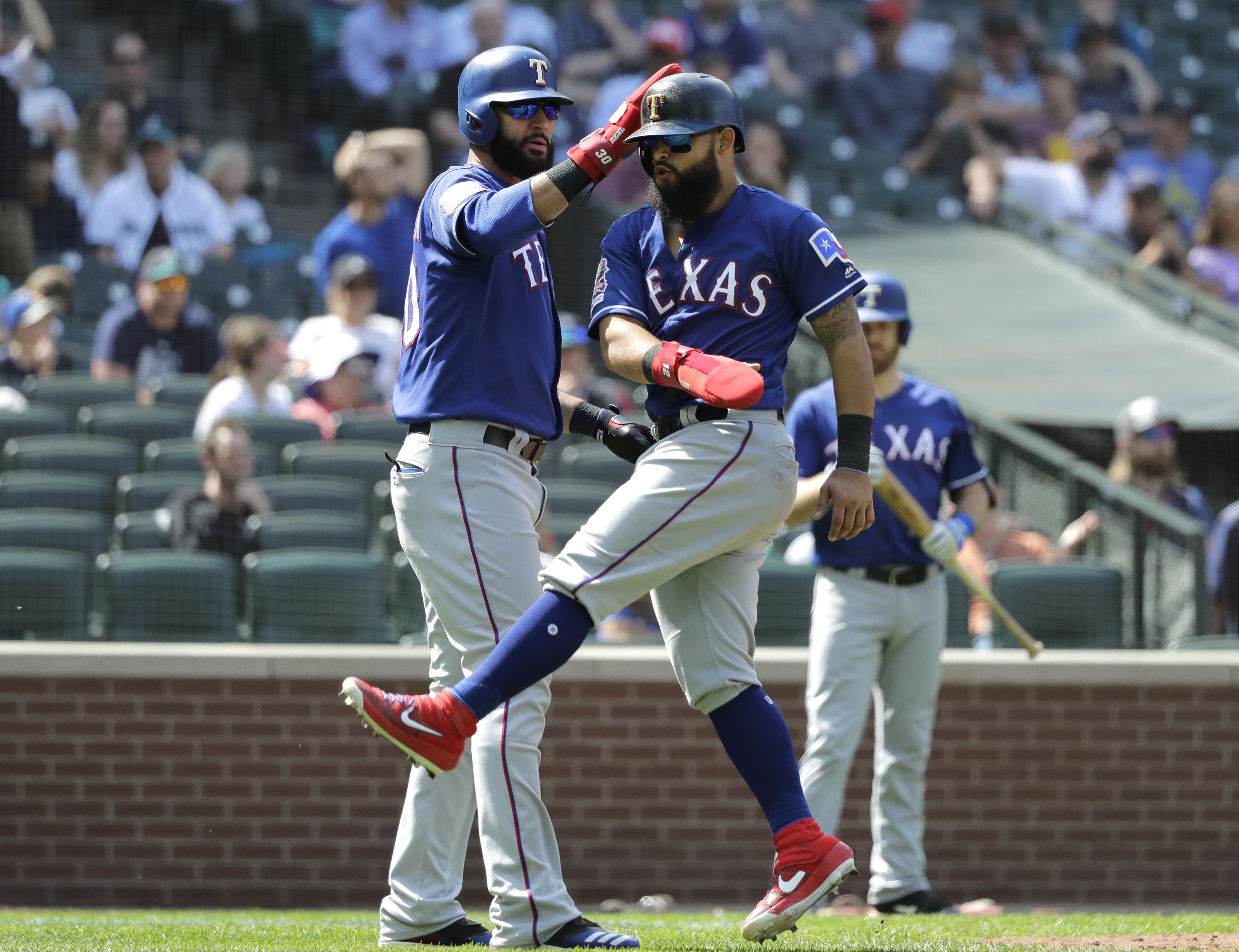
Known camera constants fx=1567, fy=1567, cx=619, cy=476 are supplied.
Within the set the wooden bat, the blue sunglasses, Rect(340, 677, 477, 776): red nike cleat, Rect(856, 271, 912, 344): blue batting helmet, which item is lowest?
Rect(340, 677, 477, 776): red nike cleat

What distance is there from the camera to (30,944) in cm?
357

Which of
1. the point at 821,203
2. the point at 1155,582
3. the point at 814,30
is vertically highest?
the point at 814,30

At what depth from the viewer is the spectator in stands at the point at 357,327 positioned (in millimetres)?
8141

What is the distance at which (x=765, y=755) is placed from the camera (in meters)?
3.36

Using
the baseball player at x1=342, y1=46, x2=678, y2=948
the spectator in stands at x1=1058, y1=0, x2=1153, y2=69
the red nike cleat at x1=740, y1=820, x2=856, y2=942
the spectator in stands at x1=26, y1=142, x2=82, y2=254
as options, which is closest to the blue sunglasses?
the baseball player at x1=342, y1=46, x2=678, y2=948

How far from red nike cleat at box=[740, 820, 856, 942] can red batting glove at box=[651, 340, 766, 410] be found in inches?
35.7

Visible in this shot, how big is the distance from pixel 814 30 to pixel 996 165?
214cm

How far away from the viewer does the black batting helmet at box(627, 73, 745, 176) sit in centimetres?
330

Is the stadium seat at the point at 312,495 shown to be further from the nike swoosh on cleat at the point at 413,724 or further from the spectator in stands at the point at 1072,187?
the spectator in stands at the point at 1072,187

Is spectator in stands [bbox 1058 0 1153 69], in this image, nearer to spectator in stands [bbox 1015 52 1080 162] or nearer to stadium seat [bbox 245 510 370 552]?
spectator in stands [bbox 1015 52 1080 162]

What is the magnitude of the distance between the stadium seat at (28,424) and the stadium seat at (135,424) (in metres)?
0.14

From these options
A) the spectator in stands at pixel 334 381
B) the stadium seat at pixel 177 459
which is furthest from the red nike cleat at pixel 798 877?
the spectator in stands at pixel 334 381

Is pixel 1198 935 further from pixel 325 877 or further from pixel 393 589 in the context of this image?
pixel 393 589

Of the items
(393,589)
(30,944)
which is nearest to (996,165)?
(393,589)
